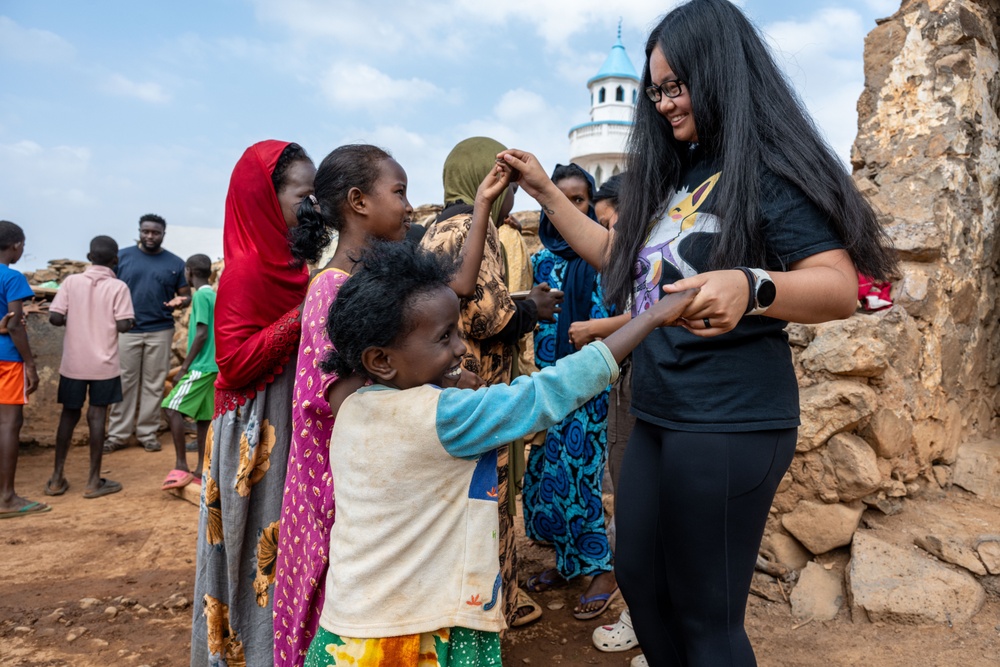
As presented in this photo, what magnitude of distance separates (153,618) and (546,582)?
198 centimetres

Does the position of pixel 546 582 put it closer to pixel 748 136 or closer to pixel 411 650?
pixel 411 650

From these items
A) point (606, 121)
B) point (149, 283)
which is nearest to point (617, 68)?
point (606, 121)

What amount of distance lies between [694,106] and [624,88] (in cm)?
3646

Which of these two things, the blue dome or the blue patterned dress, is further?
the blue dome

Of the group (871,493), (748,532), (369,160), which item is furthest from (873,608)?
(369,160)

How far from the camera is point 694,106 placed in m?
1.67

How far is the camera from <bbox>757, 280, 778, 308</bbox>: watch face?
1.41 m

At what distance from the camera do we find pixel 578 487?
3357 mm

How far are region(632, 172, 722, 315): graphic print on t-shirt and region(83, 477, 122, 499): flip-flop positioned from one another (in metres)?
5.45

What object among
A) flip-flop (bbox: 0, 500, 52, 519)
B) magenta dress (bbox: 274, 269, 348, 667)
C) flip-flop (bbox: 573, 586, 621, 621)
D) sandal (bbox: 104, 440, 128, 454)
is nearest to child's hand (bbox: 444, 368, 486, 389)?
magenta dress (bbox: 274, 269, 348, 667)

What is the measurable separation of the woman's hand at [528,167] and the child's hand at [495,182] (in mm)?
19

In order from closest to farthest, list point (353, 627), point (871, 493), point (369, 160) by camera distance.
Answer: point (353, 627) → point (369, 160) → point (871, 493)

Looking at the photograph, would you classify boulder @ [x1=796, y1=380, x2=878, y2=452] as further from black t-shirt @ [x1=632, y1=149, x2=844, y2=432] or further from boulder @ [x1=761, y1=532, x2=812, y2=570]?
black t-shirt @ [x1=632, y1=149, x2=844, y2=432]

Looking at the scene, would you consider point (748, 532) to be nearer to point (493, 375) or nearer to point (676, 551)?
point (676, 551)
